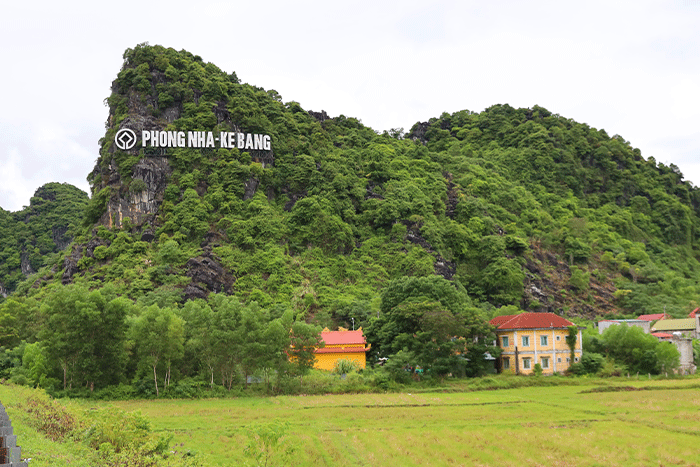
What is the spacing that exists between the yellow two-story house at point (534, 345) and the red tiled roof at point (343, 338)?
11646 millimetres

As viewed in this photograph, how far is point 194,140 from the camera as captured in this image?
78750 millimetres

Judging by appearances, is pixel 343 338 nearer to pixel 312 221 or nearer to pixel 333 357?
pixel 333 357

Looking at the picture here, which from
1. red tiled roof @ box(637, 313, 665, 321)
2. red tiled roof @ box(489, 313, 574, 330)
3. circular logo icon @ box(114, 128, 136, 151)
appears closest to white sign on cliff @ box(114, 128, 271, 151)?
circular logo icon @ box(114, 128, 136, 151)

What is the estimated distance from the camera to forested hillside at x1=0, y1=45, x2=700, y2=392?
37.9 meters

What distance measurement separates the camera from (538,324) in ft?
152

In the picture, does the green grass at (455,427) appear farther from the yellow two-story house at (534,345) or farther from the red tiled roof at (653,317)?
the red tiled roof at (653,317)

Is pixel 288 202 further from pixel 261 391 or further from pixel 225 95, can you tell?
pixel 261 391

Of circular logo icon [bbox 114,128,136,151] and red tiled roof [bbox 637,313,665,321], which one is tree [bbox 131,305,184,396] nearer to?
circular logo icon [bbox 114,128,136,151]

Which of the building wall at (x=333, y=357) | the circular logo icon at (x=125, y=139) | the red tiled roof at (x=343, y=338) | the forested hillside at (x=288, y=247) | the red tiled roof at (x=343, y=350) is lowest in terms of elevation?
the building wall at (x=333, y=357)

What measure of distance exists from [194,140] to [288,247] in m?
20.6

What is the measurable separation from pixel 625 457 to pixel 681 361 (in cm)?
3414

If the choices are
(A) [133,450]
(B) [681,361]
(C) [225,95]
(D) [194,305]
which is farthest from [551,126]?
(A) [133,450]

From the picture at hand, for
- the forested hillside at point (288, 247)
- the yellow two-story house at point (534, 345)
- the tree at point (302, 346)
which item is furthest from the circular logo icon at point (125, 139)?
the yellow two-story house at point (534, 345)

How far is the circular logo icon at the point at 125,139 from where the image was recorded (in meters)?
75.6
